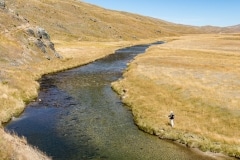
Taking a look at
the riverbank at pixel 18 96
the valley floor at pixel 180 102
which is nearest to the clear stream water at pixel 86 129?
the riverbank at pixel 18 96

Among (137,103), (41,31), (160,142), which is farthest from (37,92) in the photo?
(41,31)

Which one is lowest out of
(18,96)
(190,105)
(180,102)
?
(18,96)

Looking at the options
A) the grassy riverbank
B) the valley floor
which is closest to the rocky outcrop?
the valley floor

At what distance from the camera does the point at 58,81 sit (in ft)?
220

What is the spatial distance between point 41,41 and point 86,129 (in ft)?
224

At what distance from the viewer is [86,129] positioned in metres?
37.5

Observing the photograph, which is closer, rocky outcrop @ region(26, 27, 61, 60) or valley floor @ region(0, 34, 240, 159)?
valley floor @ region(0, 34, 240, 159)

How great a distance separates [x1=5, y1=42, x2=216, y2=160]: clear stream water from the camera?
3086 centimetres

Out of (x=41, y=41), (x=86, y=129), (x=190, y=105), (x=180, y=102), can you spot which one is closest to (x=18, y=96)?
(x=86, y=129)

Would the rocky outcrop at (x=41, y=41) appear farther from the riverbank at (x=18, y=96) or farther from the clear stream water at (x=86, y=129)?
the clear stream water at (x=86, y=129)

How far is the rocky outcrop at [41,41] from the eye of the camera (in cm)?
9600

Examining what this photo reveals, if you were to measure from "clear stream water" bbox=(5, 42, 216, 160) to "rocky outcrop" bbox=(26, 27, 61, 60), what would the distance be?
3816 centimetres

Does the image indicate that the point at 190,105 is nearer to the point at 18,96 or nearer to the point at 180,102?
the point at 180,102

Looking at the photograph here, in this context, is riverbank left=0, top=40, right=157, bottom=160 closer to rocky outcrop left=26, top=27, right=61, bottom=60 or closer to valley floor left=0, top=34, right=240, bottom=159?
valley floor left=0, top=34, right=240, bottom=159
